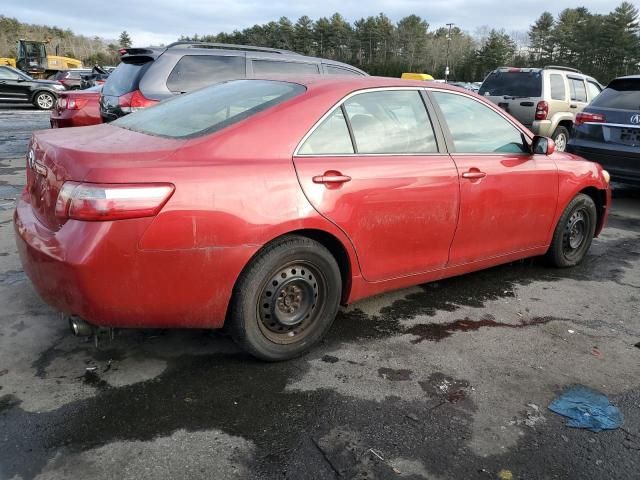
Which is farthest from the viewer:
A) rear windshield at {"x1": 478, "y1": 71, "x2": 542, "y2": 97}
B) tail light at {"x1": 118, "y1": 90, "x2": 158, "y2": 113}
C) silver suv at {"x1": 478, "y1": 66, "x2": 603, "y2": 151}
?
rear windshield at {"x1": 478, "y1": 71, "x2": 542, "y2": 97}

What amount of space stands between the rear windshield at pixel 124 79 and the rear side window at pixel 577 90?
30.6ft

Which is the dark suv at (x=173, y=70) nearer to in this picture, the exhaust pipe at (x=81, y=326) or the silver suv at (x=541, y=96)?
the exhaust pipe at (x=81, y=326)

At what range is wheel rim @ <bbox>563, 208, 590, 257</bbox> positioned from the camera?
4695 millimetres

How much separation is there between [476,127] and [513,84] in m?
8.79

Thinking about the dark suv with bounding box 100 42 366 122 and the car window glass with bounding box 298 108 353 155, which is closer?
the car window glass with bounding box 298 108 353 155

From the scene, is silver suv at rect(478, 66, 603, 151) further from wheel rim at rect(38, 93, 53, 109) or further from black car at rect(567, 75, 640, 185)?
wheel rim at rect(38, 93, 53, 109)

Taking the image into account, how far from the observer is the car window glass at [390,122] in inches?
128

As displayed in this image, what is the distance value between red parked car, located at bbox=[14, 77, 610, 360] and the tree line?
56.4 meters

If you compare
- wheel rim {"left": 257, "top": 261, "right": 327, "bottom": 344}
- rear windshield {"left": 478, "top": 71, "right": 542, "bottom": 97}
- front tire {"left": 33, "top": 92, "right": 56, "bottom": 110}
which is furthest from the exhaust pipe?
front tire {"left": 33, "top": 92, "right": 56, "bottom": 110}

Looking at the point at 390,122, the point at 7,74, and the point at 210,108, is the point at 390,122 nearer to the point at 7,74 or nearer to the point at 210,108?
the point at 210,108

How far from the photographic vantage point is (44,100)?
2036 cm

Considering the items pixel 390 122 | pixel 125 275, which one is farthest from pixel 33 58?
pixel 125 275

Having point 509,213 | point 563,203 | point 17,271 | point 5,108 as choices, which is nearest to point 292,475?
point 509,213

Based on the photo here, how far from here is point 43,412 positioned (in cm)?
250
